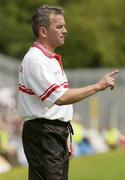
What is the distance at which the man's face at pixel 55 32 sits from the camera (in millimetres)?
7137

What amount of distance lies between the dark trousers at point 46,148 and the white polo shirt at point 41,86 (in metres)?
0.09

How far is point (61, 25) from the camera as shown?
7.17 meters

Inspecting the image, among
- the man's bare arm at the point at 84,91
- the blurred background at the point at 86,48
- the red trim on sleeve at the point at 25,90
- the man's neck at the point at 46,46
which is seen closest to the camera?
the man's bare arm at the point at 84,91

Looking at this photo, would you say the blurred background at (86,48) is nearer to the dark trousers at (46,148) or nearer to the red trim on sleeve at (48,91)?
the dark trousers at (46,148)

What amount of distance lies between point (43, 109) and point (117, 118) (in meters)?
30.7

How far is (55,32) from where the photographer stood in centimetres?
714

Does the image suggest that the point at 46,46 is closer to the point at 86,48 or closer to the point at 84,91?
the point at 84,91

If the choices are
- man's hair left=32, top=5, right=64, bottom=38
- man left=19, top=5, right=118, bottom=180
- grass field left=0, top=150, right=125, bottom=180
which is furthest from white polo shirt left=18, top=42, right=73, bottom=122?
grass field left=0, top=150, right=125, bottom=180

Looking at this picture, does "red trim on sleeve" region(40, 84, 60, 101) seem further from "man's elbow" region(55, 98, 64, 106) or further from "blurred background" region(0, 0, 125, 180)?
"blurred background" region(0, 0, 125, 180)

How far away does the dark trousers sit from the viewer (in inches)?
282

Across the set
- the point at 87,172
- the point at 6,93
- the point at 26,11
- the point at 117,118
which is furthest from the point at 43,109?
the point at 26,11

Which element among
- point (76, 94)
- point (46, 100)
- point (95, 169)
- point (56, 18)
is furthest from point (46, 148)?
point (95, 169)

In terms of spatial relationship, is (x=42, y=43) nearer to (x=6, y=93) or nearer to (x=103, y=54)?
(x=6, y=93)

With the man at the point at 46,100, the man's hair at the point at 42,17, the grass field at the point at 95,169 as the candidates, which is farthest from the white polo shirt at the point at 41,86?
the grass field at the point at 95,169
